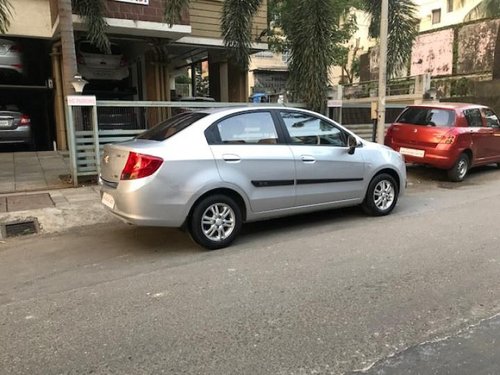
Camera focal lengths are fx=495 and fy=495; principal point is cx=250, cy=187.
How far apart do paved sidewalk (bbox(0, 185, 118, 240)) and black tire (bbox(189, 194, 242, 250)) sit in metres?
2.27

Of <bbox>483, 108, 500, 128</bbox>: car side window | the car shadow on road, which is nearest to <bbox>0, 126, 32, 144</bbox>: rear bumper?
the car shadow on road

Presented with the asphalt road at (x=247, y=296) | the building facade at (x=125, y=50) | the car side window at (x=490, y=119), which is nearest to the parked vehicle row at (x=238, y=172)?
the asphalt road at (x=247, y=296)

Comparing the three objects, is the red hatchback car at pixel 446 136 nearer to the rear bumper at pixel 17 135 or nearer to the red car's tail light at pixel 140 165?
the red car's tail light at pixel 140 165

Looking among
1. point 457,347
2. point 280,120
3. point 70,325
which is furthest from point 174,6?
point 457,347

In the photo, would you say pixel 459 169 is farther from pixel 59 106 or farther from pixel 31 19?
pixel 31 19

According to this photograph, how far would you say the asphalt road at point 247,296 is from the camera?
3305 millimetres

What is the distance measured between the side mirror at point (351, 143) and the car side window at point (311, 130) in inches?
2.3

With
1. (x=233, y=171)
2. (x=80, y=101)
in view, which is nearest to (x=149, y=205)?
(x=233, y=171)

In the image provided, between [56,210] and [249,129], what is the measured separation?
3397mm

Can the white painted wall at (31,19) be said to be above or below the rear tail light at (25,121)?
above

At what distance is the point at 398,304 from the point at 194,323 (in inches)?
65.8

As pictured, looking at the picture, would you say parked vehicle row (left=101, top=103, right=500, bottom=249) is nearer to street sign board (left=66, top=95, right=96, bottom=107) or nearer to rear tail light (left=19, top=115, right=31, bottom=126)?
street sign board (left=66, top=95, right=96, bottom=107)

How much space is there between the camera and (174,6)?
31.1ft

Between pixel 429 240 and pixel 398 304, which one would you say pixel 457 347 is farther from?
pixel 429 240
